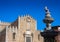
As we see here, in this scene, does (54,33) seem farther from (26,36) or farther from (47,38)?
(26,36)

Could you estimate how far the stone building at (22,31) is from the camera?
50.5 meters

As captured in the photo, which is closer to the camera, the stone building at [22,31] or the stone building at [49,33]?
the stone building at [49,33]

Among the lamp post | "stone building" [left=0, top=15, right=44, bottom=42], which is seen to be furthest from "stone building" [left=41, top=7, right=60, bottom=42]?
"stone building" [left=0, top=15, right=44, bottom=42]

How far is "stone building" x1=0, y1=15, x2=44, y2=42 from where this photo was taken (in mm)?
50531

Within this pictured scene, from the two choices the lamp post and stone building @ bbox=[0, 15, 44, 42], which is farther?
stone building @ bbox=[0, 15, 44, 42]

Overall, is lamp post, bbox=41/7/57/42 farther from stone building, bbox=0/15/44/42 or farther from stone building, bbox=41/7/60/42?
stone building, bbox=0/15/44/42

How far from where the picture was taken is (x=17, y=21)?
2109 inches

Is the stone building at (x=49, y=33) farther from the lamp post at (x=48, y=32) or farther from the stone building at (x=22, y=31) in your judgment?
the stone building at (x=22, y=31)

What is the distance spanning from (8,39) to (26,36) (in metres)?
4.48

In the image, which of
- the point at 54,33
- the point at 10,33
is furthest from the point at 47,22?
the point at 10,33

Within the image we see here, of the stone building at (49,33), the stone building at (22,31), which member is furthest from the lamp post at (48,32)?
the stone building at (22,31)

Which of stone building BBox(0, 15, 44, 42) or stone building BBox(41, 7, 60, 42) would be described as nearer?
stone building BBox(41, 7, 60, 42)

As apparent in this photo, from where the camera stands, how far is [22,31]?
53.2 meters

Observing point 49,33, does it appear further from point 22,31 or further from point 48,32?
point 22,31
